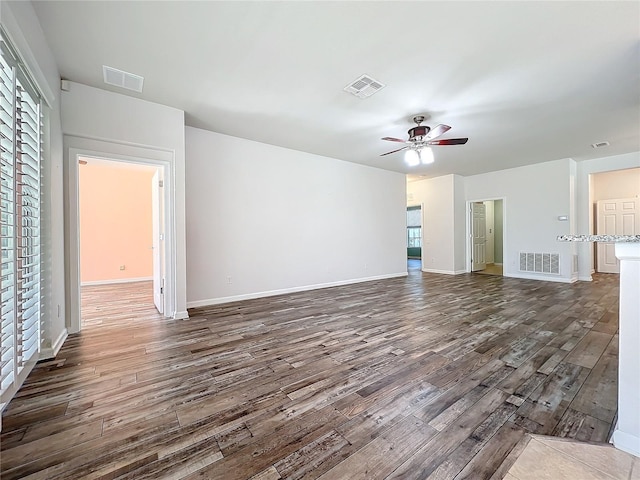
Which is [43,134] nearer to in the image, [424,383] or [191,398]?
[191,398]

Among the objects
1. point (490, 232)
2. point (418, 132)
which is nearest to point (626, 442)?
point (418, 132)

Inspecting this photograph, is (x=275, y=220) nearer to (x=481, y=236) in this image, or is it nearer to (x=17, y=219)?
(x=17, y=219)

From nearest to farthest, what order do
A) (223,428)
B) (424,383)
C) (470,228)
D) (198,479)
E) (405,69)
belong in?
(198,479) → (223,428) → (424,383) → (405,69) → (470,228)

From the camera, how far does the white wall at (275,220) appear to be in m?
4.30

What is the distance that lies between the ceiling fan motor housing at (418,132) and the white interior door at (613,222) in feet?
22.8

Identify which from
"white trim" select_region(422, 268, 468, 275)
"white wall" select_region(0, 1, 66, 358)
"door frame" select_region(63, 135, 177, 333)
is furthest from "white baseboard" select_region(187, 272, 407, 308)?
"white trim" select_region(422, 268, 468, 275)

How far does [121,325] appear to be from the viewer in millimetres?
3396

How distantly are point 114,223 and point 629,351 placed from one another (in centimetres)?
831

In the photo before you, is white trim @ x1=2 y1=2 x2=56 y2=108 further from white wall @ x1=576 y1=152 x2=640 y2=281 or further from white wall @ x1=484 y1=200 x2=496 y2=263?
white wall @ x1=484 y1=200 x2=496 y2=263

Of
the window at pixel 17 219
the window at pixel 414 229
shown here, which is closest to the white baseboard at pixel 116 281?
the window at pixel 17 219

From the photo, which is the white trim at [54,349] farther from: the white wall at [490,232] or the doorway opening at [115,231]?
the white wall at [490,232]

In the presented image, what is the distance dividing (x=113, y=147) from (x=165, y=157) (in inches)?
21.5

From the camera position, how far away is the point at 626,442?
1357 millimetres

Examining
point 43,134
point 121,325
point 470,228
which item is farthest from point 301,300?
point 470,228
